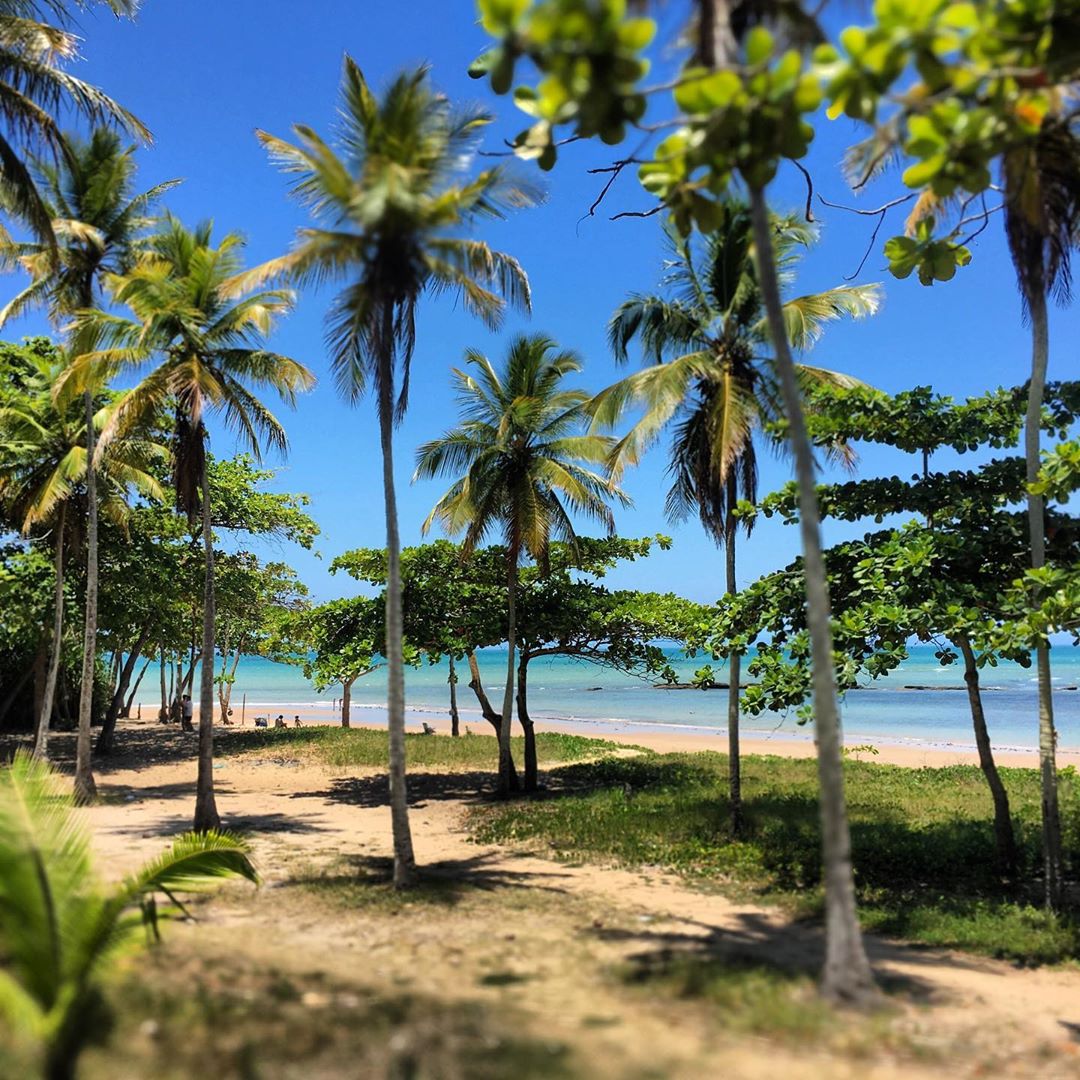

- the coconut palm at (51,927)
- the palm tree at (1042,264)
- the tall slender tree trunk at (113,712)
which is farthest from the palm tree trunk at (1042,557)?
the tall slender tree trunk at (113,712)

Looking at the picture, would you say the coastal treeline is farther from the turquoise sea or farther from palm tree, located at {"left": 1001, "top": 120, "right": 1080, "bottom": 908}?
the turquoise sea

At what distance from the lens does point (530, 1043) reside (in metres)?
4.54

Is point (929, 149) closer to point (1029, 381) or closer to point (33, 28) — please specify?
point (1029, 381)

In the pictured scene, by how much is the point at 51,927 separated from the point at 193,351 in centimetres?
1075

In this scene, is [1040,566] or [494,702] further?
[494,702]

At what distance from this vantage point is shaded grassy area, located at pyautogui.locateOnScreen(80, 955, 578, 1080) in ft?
13.2

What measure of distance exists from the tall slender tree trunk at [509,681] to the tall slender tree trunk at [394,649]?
23.0 feet

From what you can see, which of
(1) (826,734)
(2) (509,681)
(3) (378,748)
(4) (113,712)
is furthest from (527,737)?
(4) (113,712)

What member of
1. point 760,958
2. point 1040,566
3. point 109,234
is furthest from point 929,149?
point 109,234

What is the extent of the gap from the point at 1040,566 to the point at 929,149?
234 inches

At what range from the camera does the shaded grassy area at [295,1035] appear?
403 cm

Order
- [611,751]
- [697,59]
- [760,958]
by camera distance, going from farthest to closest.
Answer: [611,751] < [760,958] < [697,59]

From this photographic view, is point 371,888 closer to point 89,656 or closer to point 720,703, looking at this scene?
point 89,656

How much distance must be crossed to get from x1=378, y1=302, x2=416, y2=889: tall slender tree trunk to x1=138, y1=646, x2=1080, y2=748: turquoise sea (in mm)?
13139
